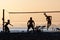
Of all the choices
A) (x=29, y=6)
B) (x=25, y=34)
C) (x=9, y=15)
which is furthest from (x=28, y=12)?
(x=25, y=34)

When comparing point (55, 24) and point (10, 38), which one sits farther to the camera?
point (55, 24)

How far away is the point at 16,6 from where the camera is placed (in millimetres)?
5844

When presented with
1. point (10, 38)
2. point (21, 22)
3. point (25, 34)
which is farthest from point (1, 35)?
point (21, 22)

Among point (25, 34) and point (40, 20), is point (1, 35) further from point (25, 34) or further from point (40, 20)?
point (40, 20)

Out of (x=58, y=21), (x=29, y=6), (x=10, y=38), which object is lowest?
(x=10, y=38)

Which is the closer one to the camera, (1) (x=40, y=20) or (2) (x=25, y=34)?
(2) (x=25, y=34)

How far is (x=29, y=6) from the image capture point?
583 centimetres

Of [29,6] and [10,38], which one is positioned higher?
[29,6]

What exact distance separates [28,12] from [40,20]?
1.37 ft

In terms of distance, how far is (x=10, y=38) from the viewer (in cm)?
442

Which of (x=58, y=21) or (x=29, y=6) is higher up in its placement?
(x=29, y=6)

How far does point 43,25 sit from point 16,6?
3.16 feet

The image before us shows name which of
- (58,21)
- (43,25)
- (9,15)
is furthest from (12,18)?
(58,21)

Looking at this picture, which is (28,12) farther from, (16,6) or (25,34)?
(25,34)
